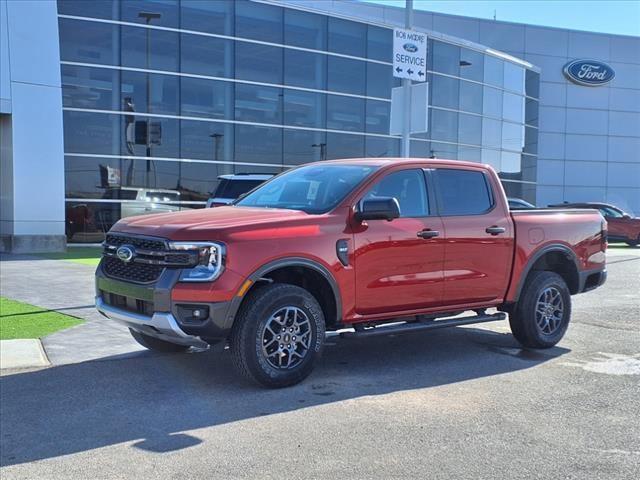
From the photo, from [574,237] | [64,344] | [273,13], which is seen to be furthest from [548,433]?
[273,13]

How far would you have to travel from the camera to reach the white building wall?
1741 centimetres

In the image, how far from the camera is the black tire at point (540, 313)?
6984mm

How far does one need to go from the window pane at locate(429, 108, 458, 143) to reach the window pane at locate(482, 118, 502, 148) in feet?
7.39

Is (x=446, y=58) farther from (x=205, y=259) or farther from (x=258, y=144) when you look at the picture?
(x=205, y=259)

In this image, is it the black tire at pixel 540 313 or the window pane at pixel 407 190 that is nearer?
the window pane at pixel 407 190

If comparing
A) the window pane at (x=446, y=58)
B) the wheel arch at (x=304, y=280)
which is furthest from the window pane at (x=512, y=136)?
the wheel arch at (x=304, y=280)

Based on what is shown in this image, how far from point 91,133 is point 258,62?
20.3 feet

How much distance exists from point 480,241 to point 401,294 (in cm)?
111

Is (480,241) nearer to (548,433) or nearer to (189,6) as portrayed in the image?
(548,433)

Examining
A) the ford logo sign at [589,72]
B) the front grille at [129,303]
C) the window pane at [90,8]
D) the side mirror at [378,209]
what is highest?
the ford logo sign at [589,72]

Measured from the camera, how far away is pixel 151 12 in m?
20.4

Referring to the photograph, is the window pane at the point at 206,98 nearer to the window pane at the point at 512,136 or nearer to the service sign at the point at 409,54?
the service sign at the point at 409,54

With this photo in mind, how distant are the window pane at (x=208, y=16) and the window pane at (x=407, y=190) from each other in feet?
54.7

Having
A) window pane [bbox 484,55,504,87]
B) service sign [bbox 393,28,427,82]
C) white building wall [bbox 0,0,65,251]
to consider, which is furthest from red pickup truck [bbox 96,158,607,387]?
window pane [bbox 484,55,504,87]
